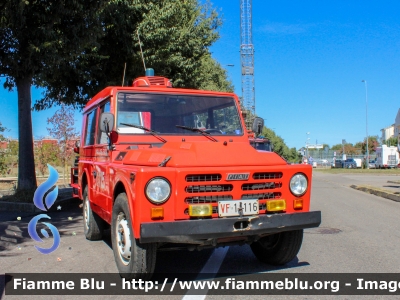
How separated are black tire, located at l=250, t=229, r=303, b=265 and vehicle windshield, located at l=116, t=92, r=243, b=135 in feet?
5.21

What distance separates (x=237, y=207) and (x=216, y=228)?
0.35 metres

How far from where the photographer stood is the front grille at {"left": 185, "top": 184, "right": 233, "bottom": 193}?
13.7 ft

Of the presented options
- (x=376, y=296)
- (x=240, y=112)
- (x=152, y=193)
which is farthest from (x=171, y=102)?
(x=376, y=296)

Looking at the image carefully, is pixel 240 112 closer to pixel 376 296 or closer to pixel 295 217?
pixel 295 217

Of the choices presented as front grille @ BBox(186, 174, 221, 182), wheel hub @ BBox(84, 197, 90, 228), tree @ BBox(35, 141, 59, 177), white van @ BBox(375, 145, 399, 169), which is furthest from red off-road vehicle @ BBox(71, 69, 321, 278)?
white van @ BBox(375, 145, 399, 169)

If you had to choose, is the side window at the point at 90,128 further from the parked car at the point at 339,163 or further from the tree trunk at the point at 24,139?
the parked car at the point at 339,163

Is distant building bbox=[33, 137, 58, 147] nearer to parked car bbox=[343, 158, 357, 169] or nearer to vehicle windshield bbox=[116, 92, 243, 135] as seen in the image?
vehicle windshield bbox=[116, 92, 243, 135]

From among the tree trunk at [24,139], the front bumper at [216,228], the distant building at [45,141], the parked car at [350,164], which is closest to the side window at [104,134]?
the front bumper at [216,228]

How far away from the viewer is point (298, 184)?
464 cm

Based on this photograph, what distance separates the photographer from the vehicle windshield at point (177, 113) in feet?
18.5

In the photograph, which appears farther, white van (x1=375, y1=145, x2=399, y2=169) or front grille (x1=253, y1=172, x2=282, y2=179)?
white van (x1=375, y1=145, x2=399, y2=169)

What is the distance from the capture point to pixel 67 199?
11.5m

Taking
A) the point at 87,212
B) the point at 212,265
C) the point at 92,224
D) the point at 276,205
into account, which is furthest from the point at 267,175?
the point at 87,212

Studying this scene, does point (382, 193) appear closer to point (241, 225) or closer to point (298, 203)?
point (298, 203)
